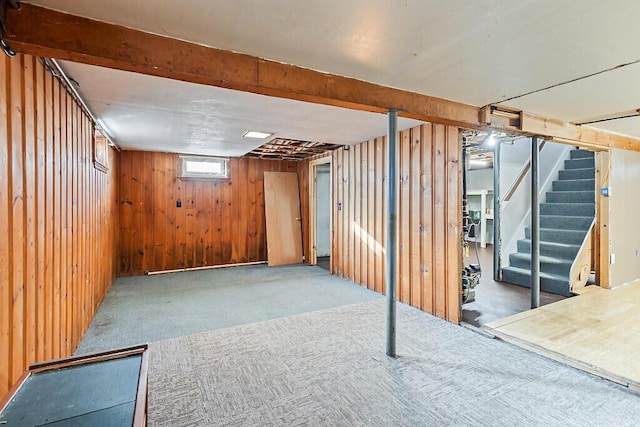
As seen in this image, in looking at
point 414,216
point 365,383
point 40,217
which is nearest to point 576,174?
point 414,216

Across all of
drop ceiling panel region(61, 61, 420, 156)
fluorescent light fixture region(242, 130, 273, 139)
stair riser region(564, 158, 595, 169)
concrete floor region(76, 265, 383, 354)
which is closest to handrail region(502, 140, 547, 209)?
stair riser region(564, 158, 595, 169)

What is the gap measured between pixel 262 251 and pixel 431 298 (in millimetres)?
4079

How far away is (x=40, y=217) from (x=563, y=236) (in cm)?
632

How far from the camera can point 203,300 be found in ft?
13.5

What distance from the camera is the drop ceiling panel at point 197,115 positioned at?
2.51 m

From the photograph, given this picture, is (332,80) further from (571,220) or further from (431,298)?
(571,220)

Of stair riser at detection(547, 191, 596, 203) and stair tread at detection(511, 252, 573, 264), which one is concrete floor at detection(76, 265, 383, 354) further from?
stair riser at detection(547, 191, 596, 203)

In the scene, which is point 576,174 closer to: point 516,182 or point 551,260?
point 516,182

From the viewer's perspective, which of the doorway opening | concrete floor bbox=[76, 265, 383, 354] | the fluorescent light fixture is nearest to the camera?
concrete floor bbox=[76, 265, 383, 354]

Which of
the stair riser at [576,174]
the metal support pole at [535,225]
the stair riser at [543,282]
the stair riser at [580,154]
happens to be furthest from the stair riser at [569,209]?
the metal support pole at [535,225]

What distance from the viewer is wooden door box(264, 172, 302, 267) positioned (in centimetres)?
652

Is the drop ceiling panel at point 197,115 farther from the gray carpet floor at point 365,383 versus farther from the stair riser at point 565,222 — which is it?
the stair riser at point 565,222

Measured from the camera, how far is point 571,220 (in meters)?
5.02

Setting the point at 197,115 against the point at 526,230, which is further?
the point at 526,230
